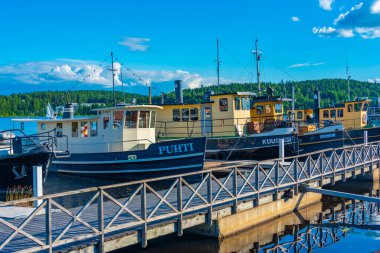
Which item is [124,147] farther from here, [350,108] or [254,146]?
[350,108]

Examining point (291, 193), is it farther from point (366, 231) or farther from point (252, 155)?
point (252, 155)

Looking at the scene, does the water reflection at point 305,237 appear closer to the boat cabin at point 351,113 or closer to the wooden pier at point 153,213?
the wooden pier at point 153,213

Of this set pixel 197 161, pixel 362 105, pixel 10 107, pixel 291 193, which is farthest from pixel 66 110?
pixel 10 107

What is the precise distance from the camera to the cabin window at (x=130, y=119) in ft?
72.5

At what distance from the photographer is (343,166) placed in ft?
56.1

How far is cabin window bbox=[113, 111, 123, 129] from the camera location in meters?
22.2

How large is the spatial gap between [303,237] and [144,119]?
38.9 ft

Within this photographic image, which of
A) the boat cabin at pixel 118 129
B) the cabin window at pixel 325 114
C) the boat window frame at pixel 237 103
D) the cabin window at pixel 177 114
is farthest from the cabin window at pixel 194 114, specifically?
the cabin window at pixel 325 114

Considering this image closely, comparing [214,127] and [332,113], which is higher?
[332,113]

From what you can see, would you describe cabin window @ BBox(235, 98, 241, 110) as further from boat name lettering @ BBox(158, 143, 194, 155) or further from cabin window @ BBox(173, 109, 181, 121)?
boat name lettering @ BBox(158, 143, 194, 155)

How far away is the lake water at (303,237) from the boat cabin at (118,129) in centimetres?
1011

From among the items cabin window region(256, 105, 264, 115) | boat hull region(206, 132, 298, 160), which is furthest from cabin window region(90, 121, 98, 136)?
cabin window region(256, 105, 264, 115)

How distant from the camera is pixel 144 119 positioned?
73.7 feet

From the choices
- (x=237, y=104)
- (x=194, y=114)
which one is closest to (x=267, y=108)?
(x=237, y=104)
